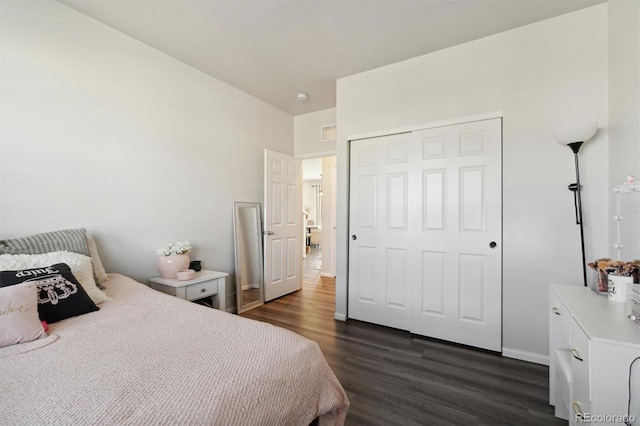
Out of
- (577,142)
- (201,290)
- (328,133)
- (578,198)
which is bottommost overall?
(201,290)

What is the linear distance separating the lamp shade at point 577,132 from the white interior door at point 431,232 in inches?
16.7

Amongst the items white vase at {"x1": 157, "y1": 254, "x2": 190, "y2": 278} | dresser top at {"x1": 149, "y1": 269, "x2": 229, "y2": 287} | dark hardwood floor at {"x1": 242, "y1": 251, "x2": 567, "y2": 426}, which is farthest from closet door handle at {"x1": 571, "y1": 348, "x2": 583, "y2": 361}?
white vase at {"x1": 157, "y1": 254, "x2": 190, "y2": 278}

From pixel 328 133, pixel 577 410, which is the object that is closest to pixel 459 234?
pixel 577 410

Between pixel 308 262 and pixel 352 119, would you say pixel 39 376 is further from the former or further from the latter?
pixel 308 262

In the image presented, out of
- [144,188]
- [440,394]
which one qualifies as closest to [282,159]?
[144,188]

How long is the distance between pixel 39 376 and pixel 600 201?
3.31 meters

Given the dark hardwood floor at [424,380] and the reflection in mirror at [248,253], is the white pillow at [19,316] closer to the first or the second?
the dark hardwood floor at [424,380]

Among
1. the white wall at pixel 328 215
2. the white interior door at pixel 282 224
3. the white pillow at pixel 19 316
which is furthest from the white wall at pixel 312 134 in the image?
the white pillow at pixel 19 316

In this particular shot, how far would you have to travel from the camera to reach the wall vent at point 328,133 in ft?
13.3

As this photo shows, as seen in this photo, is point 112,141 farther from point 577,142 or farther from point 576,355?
point 577,142

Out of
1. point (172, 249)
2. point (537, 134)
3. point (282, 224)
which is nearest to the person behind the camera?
point (537, 134)

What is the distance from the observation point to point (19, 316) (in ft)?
3.96

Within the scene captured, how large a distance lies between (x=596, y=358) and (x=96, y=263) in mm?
2855

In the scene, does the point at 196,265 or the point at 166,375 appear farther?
the point at 196,265
